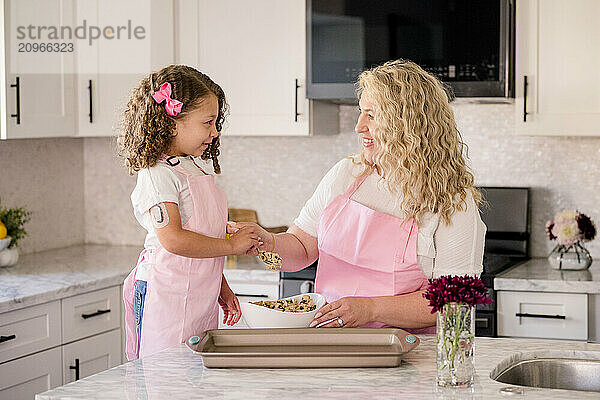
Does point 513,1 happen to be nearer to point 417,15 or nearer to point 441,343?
point 417,15

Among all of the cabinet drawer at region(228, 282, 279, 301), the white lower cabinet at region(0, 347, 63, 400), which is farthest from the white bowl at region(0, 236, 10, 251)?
the cabinet drawer at region(228, 282, 279, 301)

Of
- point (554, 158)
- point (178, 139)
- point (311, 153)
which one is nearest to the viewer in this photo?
point (178, 139)

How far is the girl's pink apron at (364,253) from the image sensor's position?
7.73 ft

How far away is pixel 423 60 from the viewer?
3473mm

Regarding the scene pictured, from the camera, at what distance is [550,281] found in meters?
3.26

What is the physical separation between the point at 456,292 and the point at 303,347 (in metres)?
0.42

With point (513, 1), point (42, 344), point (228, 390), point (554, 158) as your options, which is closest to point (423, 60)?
point (513, 1)

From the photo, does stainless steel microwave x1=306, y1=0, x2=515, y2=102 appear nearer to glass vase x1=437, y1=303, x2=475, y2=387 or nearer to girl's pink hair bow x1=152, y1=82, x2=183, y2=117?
girl's pink hair bow x1=152, y1=82, x2=183, y2=117

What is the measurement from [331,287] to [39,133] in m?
1.70

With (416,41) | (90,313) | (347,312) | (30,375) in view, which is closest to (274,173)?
(416,41)

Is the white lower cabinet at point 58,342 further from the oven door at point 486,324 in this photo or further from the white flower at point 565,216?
the white flower at point 565,216

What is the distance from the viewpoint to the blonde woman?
230cm

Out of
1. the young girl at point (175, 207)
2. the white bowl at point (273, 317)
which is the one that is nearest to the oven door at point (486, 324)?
the young girl at point (175, 207)

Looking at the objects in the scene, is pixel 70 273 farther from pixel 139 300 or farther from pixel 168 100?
pixel 168 100
